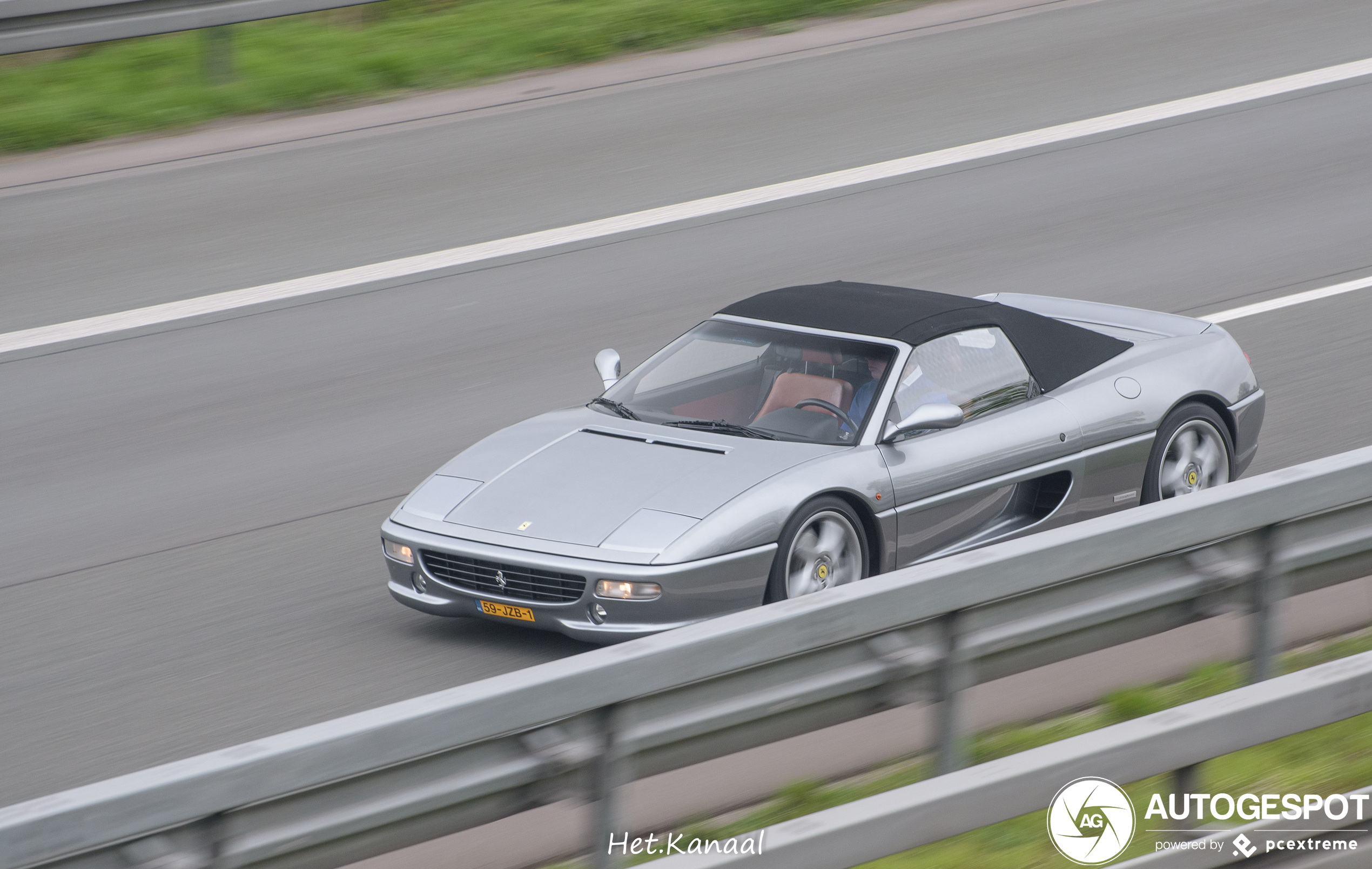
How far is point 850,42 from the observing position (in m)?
16.6

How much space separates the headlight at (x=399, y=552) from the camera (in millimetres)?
6820

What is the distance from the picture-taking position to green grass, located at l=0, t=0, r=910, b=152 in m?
14.6

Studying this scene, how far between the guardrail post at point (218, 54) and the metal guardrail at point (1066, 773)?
41.2 feet

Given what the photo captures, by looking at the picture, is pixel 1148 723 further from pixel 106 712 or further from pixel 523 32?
pixel 523 32

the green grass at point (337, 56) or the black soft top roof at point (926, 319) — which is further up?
the green grass at point (337, 56)

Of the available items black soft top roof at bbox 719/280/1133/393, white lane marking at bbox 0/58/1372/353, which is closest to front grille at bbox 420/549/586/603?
black soft top roof at bbox 719/280/1133/393

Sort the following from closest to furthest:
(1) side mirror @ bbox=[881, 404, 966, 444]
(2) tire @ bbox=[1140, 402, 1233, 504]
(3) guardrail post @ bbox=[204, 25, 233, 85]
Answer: (1) side mirror @ bbox=[881, 404, 966, 444], (2) tire @ bbox=[1140, 402, 1233, 504], (3) guardrail post @ bbox=[204, 25, 233, 85]

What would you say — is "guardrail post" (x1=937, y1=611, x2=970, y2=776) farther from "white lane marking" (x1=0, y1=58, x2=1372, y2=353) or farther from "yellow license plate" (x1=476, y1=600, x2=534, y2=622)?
"white lane marking" (x1=0, y1=58, x2=1372, y2=353)

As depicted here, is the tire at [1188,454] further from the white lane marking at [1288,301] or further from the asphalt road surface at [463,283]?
the white lane marking at [1288,301]

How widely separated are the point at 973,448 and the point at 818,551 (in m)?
0.92

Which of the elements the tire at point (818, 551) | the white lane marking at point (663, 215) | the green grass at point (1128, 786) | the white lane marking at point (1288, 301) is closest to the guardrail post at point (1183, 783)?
the green grass at point (1128, 786)

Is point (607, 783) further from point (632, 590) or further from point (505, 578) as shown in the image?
point (505, 578)

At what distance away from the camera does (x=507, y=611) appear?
21.4 ft

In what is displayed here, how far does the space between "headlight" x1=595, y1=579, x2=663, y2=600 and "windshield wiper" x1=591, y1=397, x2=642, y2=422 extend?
4.39ft
